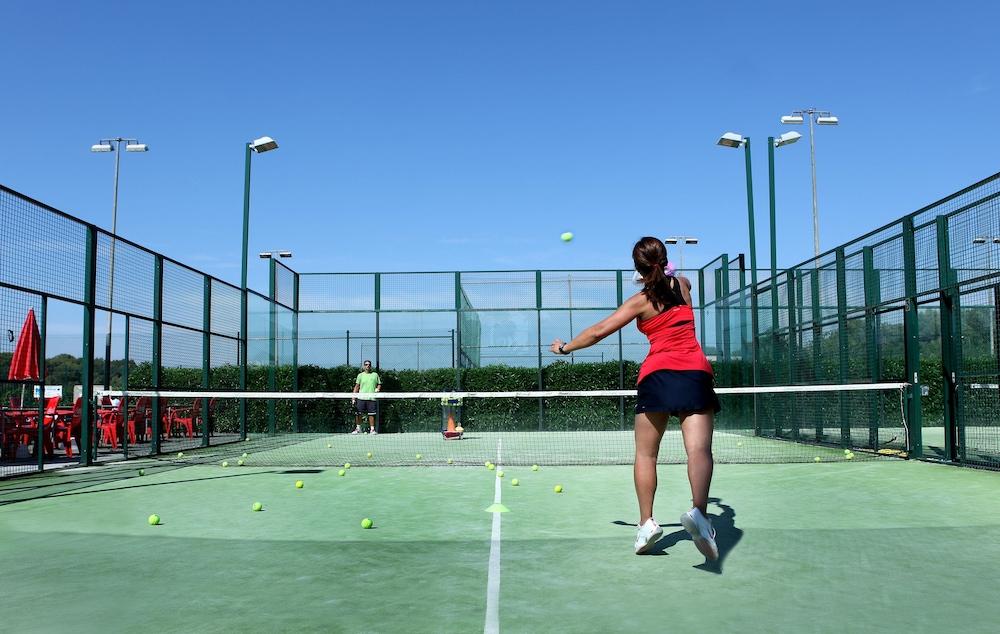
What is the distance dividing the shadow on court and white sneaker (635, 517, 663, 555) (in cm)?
15

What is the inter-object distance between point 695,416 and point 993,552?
2084 mm

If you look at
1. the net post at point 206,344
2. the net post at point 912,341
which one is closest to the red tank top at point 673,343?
the net post at point 912,341

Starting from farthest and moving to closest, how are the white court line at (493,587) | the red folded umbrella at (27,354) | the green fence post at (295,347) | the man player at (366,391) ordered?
the green fence post at (295,347), the man player at (366,391), the red folded umbrella at (27,354), the white court line at (493,587)

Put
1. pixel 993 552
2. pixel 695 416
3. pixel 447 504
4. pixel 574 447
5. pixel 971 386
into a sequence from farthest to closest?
1. pixel 574 447
2. pixel 971 386
3. pixel 447 504
4. pixel 993 552
5. pixel 695 416

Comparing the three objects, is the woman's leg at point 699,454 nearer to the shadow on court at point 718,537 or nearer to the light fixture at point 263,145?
the shadow on court at point 718,537

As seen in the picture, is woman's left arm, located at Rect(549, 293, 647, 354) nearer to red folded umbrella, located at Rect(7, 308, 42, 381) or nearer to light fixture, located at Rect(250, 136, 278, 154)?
red folded umbrella, located at Rect(7, 308, 42, 381)

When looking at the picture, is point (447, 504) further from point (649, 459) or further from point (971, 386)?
point (971, 386)

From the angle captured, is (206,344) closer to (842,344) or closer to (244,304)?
(244,304)

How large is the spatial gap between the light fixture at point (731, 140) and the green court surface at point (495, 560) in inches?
392

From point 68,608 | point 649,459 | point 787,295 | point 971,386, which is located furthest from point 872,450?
point 68,608

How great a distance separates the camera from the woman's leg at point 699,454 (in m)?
4.43

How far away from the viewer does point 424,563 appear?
4.70 meters

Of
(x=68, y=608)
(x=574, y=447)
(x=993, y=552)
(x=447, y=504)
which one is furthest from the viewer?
(x=574, y=447)

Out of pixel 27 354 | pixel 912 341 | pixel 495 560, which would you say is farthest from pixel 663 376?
pixel 27 354
